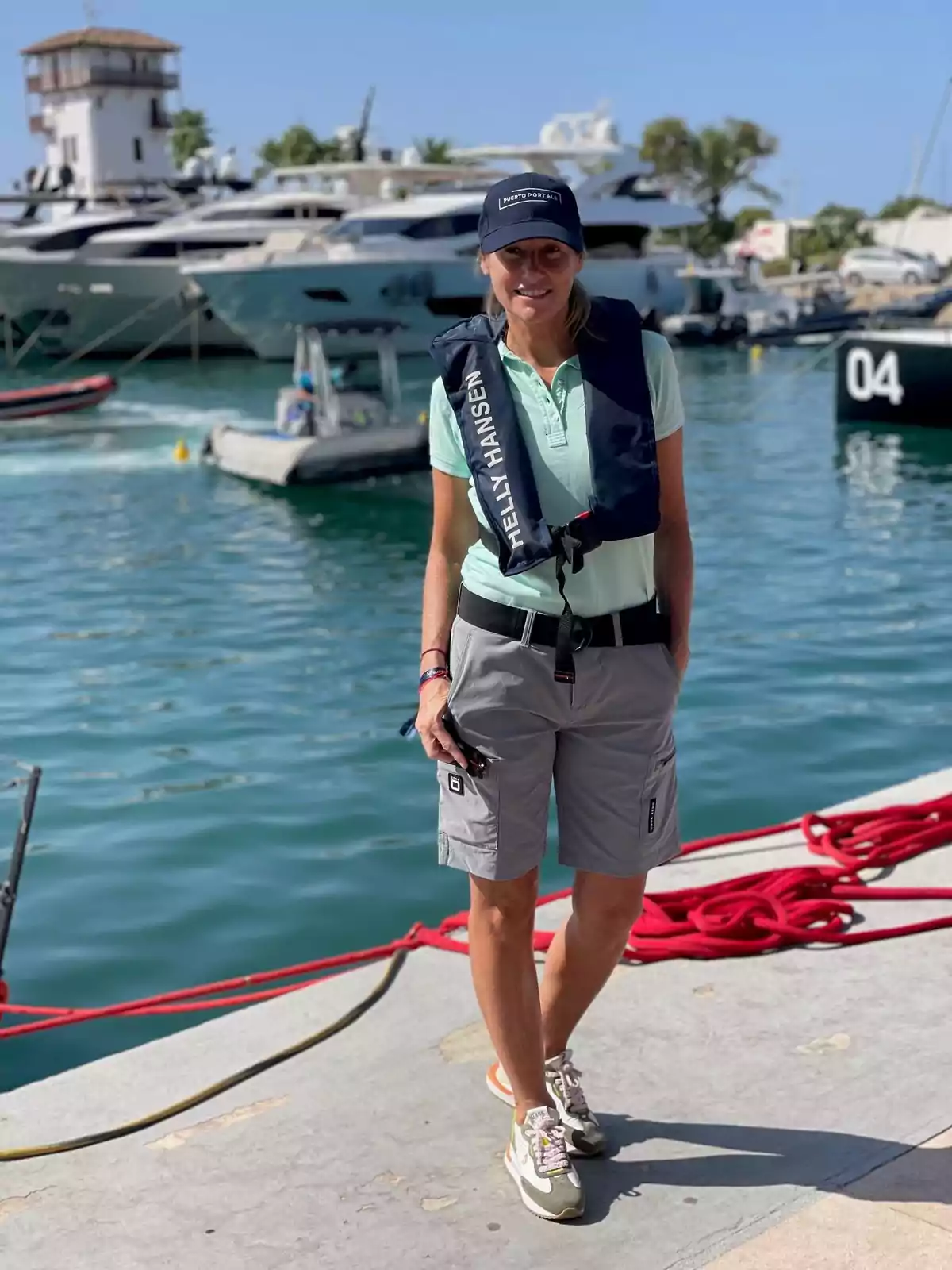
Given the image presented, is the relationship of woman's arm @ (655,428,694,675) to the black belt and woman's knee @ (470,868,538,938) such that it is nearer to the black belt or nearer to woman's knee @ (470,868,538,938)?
the black belt

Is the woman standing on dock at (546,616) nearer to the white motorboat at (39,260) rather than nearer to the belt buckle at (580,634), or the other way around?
the belt buckle at (580,634)

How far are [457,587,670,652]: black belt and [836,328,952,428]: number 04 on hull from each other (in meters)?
20.2

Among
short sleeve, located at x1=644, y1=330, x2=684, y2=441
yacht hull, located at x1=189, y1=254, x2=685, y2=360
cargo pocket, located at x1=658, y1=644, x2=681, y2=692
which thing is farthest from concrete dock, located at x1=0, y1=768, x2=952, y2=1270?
yacht hull, located at x1=189, y1=254, x2=685, y2=360

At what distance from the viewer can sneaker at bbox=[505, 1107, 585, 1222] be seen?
297 cm

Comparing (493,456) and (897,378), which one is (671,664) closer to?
(493,456)

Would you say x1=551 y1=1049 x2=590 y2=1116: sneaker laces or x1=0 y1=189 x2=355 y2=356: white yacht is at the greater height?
x1=551 y1=1049 x2=590 y2=1116: sneaker laces

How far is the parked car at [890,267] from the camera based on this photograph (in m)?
61.6

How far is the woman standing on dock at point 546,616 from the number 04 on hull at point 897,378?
794 inches

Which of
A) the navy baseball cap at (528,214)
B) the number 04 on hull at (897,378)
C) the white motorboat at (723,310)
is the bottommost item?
the white motorboat at (723,310)

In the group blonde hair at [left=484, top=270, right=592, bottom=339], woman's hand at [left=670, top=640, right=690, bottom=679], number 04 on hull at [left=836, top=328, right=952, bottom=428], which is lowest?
number 04 on hull at [left=836, top=328, right=952, bottom=428]

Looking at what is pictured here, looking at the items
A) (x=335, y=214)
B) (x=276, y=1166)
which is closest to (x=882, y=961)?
(x=276, y=1166)

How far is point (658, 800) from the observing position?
3100 millimetres

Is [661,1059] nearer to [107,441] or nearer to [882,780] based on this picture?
[882,780]

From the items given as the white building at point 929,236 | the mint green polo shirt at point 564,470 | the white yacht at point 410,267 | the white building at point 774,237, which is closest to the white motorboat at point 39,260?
the white yacht at point 410,267
